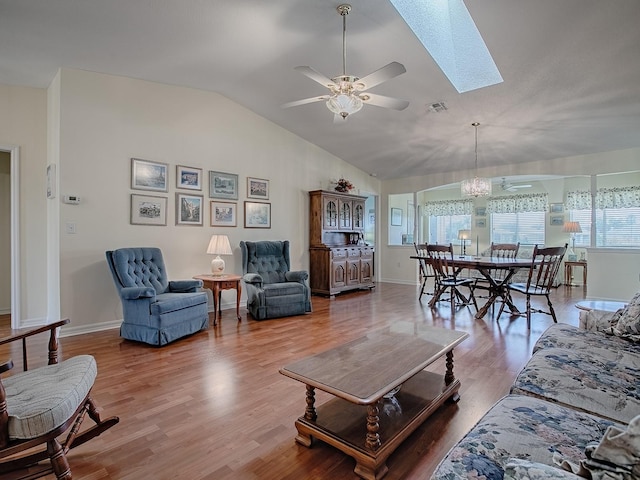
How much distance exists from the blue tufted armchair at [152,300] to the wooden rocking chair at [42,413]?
1.64 m

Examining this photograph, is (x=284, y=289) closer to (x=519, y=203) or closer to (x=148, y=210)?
(x=148, y=210)

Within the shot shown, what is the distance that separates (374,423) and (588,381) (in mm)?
1018

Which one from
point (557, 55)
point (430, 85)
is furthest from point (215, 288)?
point (557, 55)

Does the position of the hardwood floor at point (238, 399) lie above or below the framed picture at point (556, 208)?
below

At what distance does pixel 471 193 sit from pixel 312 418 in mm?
4541

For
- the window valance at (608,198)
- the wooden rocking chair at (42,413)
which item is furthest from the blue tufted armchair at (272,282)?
the window valance at (608,198)

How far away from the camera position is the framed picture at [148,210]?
13.6ft

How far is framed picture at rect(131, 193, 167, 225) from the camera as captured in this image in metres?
4.16

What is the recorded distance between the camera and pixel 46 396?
4.54 feet

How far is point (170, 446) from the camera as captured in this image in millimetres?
1753

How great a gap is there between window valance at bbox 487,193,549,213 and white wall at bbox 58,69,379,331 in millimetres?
6125

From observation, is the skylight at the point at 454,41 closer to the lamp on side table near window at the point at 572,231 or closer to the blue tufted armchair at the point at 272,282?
the blue tufted armchair at the point at 272,282

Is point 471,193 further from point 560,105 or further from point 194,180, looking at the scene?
point 194,180

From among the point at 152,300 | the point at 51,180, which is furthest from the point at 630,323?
the point at 51,180
